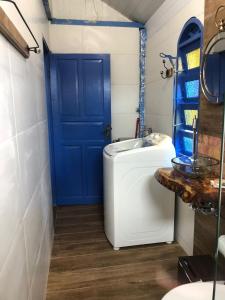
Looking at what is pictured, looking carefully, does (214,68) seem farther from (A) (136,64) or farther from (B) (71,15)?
(B) (71,15)

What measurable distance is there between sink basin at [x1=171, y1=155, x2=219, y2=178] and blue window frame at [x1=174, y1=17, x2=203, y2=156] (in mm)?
362

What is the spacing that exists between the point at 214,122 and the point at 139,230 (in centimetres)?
119

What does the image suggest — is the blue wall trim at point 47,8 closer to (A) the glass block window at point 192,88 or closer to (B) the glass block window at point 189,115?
(A) the glass block window at point 192,88

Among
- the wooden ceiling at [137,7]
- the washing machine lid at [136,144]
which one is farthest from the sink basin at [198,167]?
the wooden ceiling at [137,7]

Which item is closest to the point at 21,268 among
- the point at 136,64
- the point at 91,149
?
the point at 91,149

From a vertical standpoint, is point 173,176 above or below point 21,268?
above

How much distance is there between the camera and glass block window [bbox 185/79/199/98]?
1.91 m

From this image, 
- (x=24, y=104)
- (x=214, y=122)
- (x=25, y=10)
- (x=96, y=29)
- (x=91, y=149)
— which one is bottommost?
(x=91, y=149)

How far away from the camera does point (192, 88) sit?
1.98 metres

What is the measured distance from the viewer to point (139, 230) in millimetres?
2207

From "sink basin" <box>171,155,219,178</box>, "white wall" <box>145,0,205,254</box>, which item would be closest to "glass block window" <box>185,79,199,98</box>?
"white wall" <box>145,0,205,254</box>

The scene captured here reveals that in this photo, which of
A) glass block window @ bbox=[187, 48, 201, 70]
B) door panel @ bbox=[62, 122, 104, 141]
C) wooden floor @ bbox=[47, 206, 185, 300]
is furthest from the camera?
door panel @ bbox=[62, 122, 104, 141]

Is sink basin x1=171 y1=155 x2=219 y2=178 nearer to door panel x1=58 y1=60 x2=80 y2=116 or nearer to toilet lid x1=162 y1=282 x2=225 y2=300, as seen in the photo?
toilet lid x1=162 y1=282 x2=225 y2=300

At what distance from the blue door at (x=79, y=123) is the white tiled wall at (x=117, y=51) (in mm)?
186
